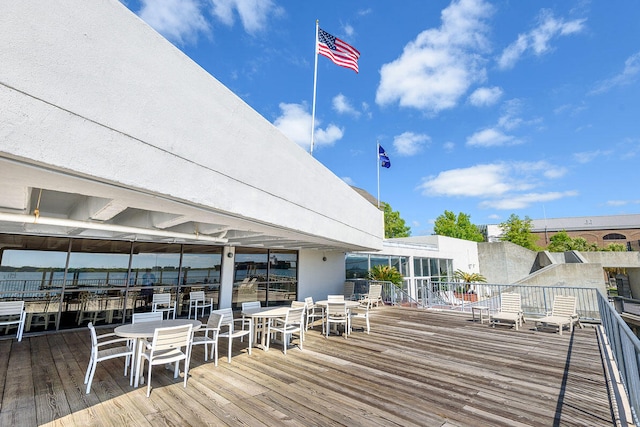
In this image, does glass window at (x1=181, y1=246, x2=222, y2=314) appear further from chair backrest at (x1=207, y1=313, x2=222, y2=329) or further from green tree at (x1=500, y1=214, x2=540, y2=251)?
green tree at (x1=500, y1=214, x2=540, y2=251)

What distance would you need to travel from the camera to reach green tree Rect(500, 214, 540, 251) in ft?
112

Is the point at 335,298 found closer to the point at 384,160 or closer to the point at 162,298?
the point at 162,298

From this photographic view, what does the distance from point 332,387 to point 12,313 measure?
285 inches

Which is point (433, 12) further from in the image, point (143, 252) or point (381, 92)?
point (143, 252)

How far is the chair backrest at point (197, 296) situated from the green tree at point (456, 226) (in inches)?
1321

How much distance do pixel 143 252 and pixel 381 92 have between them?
15.1 meters

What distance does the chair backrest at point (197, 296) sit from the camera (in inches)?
353

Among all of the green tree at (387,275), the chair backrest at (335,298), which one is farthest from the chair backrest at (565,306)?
the chair backrest at (335,298)

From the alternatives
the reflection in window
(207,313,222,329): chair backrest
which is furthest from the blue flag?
the reflection in window

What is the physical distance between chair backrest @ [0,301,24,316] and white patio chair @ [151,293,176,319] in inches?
105

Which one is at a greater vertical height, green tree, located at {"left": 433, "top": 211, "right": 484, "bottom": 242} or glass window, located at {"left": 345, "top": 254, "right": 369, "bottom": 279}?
green tree, located at {"left": 433, "top": 211, "right": 484, "bottom": 242}

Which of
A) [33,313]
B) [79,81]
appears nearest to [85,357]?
[33,313]

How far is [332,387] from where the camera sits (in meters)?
4.17

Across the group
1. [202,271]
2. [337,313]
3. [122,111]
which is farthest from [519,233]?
[122,111]
